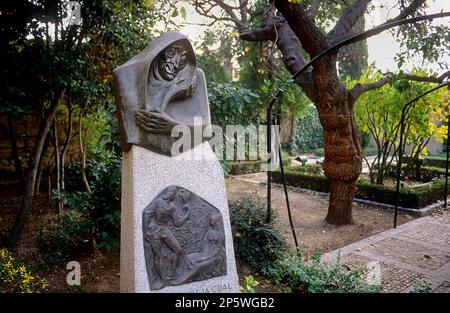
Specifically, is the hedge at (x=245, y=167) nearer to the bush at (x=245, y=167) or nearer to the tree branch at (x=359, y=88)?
the bush at (x=245, y=167)

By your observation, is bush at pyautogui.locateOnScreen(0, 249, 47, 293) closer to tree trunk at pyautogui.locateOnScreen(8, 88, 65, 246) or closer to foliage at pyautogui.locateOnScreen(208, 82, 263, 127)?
tree trunk at pyautogui.locateOnScreen(8, 88, 65, 246)

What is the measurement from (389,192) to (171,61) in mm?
7251

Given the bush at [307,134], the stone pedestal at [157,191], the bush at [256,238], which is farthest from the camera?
the bush at [307,134]

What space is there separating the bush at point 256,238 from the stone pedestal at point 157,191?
3.74ft

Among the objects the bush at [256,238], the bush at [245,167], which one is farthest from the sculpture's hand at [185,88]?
the bush at [245,167]

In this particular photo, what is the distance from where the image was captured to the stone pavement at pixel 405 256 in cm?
457

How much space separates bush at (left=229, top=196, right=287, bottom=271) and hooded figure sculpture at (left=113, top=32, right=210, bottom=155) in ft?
5.92

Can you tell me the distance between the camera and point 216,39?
37.0 feet

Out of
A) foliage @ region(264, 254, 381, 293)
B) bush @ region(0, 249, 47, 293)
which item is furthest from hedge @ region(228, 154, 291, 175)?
bush @ region(0, 249, 47, 293)

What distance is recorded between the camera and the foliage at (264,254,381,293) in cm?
378
